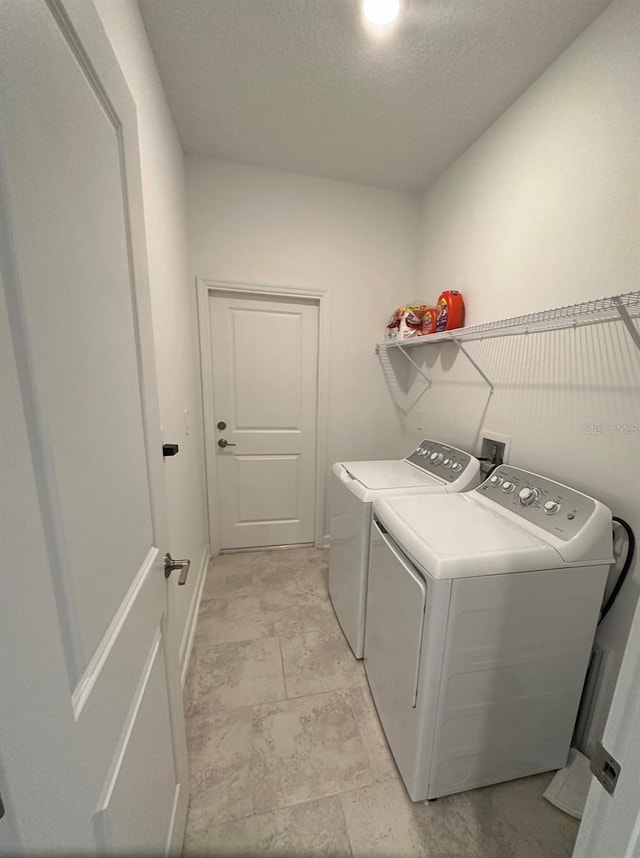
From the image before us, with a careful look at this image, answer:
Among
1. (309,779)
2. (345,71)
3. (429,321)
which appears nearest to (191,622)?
(309,779)

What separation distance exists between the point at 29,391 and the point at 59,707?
1.24ft

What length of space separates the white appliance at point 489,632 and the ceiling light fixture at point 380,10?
1795 mm

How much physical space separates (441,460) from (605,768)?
1.42 meters

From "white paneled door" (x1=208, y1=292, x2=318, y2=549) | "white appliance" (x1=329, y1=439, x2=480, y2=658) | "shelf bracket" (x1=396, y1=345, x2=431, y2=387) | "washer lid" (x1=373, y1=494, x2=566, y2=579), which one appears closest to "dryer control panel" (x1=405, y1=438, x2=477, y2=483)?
"white appliance" (x1=329, y1=439, x2=480, y2=658)

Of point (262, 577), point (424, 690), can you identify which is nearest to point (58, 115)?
point (424, 690)

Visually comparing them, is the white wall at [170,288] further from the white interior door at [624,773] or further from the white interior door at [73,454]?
the white interior door at [624,773]

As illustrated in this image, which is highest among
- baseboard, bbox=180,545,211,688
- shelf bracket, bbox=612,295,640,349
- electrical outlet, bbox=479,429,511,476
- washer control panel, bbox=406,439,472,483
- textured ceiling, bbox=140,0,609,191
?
textured ceiling, bbox=140,0,609,191

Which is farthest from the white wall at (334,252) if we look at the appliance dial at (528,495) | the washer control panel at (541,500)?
the appliance dial at (528,495)

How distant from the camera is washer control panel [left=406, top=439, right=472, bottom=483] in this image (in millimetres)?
1667

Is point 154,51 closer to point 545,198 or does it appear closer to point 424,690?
point 545,198

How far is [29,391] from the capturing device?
371 millimetres

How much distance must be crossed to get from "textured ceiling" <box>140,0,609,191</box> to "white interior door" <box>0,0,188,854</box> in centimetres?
98

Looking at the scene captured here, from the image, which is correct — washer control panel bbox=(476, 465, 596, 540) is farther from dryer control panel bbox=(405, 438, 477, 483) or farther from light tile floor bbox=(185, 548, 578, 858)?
light tile floor bbox=(185, 548, 578, 858)

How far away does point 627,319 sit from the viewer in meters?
0.94
